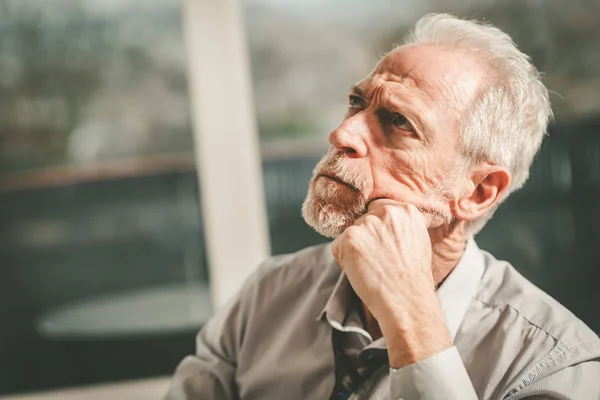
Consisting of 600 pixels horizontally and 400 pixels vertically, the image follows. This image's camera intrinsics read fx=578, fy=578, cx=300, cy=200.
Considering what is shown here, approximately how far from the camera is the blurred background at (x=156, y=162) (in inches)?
79.2

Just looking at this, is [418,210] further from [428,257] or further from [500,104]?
[500,104]

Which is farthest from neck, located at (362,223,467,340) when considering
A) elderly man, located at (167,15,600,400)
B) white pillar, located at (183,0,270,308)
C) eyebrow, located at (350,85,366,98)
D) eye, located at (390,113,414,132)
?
white pillar, located at (183,0,270,308)

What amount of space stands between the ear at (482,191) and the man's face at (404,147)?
0.04 m

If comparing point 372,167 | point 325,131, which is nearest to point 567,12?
point 325,131

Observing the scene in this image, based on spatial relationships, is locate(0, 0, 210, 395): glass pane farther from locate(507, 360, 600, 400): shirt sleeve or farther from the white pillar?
locate(507, 360, 600, 400): shirt sleeve

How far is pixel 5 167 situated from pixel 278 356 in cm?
149

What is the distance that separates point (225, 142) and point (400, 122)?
1.02 m

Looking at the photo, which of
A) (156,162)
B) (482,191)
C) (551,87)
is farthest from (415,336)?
(156,162)

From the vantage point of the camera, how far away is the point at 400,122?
1274 millimetres

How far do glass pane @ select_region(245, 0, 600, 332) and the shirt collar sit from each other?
69 centimetres

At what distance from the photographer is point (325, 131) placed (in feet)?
7.04

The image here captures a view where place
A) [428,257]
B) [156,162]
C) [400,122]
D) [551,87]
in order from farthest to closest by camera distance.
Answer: [156,162] < [551,87] < [400,122] < [428,257]

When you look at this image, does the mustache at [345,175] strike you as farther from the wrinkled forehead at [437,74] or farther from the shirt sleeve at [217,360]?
the shirt sleeve at [217,360]

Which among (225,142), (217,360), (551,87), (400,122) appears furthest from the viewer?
(225,142)
